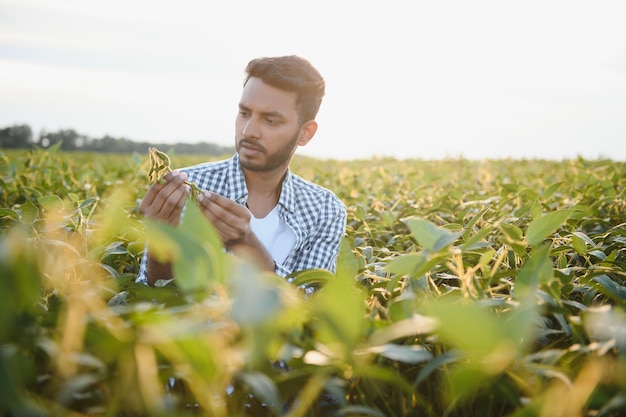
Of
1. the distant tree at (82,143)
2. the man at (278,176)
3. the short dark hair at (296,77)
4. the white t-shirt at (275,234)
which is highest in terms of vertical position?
the short dark hair at (296,77)

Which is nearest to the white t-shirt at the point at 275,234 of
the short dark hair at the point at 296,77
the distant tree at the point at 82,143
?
the short dark hair at the point at 296,77

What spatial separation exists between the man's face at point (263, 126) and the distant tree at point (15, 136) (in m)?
16.8

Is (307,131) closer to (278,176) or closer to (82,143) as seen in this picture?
(278,176)

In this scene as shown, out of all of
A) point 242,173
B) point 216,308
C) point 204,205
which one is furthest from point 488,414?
point 242,173

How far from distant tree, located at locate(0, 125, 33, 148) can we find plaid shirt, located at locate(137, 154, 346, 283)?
16.7 metres

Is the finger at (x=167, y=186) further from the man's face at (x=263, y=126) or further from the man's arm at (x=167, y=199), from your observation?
the man's face at (x=263, y=126)

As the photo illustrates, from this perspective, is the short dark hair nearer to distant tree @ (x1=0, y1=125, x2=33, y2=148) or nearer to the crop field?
the crop field

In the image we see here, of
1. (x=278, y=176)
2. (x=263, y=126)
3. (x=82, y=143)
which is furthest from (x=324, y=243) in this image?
(x=82, y=143)

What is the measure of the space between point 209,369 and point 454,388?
0.27m

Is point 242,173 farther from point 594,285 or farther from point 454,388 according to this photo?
point 454,388

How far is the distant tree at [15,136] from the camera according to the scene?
1691 centimetres

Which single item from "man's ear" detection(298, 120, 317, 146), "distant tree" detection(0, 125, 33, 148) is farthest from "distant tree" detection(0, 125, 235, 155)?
"man's ear" detection(298, 120, 317, 146)

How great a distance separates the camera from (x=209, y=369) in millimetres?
503

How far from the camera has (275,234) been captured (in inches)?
95.4
